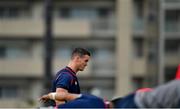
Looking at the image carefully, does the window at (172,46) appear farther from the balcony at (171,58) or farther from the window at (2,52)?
the window at (2,52)

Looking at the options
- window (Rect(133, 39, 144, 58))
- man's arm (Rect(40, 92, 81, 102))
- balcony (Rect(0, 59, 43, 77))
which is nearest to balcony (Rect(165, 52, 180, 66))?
window (Rect(133, 39, 144, 58))

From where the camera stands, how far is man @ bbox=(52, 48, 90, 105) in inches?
330

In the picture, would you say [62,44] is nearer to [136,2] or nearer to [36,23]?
[36,23]

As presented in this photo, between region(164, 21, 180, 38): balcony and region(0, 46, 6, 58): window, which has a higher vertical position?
region(164, 21, 180, 38): balcony

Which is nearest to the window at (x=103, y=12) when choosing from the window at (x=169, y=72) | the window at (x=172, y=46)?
the window at (x=172, y=46)

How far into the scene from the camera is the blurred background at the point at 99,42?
45188 millimetres

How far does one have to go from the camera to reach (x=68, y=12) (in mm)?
46125

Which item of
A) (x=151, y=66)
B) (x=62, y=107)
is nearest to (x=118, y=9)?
(x=151, y=66)

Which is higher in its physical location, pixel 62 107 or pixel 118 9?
pixel 118 9

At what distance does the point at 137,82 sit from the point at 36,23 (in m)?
6.12

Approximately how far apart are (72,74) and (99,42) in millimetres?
36937

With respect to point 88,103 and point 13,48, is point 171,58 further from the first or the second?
point 88,103

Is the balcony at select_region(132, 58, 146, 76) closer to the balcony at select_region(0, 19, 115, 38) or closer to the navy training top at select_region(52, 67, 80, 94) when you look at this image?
the balcony at select_region(0, 19, 115, 38)

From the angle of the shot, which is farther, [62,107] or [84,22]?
[84,22]
